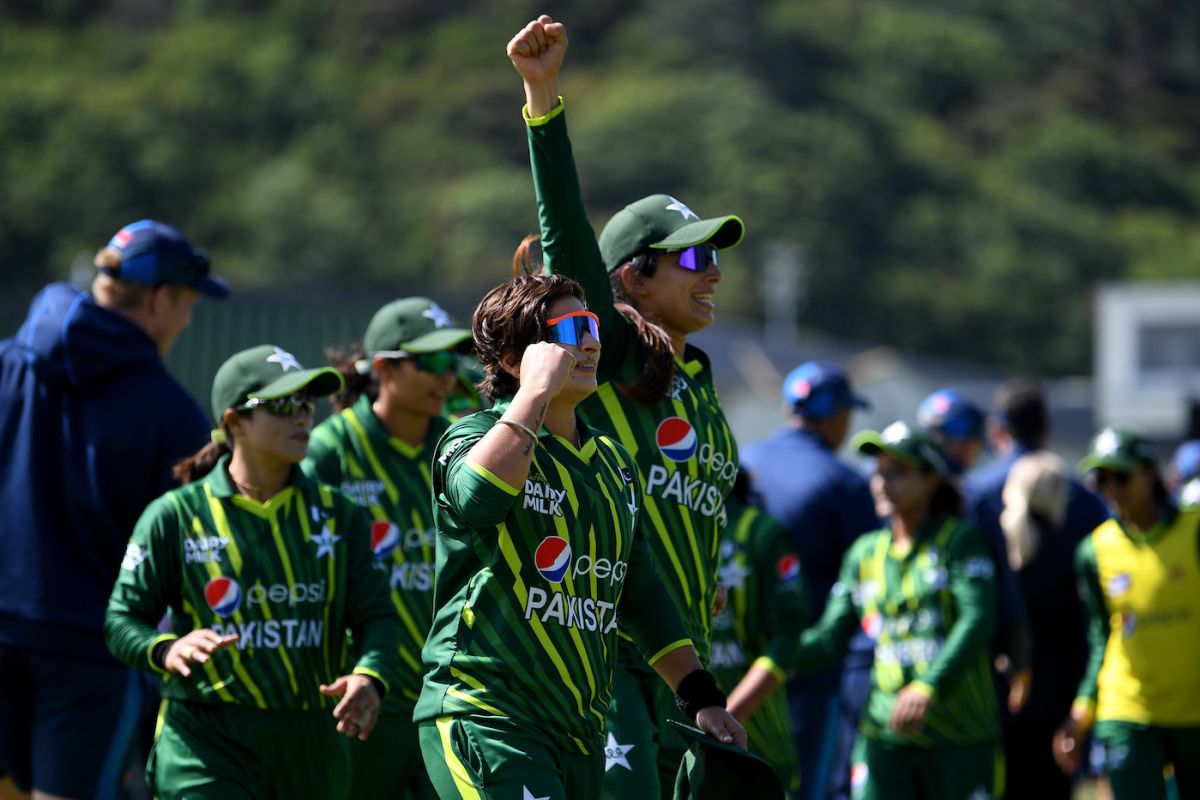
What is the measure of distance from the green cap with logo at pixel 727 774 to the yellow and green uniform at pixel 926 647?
10.9 ft

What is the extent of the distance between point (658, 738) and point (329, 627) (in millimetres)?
1279

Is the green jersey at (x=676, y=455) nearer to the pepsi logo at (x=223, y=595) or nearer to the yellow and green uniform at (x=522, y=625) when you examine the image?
the yellow and green uniform at (x=522, y=625)

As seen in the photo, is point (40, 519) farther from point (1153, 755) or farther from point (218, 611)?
point (1153, 755)

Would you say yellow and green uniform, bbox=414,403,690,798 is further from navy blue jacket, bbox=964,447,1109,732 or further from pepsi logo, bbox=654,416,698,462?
navy blue jacket, bbox=964,447,1109,732

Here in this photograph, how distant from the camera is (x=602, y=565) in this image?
4684mm

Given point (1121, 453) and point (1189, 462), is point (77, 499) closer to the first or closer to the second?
point (1121, 453)

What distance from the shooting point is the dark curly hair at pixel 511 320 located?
4.61 metres

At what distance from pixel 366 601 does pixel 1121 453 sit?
4070 mm

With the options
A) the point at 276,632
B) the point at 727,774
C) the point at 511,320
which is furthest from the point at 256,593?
the point at 727,774

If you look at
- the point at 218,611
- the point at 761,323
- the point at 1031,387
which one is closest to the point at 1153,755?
the point at 1031,387

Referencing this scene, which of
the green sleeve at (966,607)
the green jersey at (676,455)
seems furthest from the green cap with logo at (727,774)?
the green sleeve at (966,607)

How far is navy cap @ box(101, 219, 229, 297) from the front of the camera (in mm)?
6707

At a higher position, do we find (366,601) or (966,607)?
(966,607)

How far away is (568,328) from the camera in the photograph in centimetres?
456
